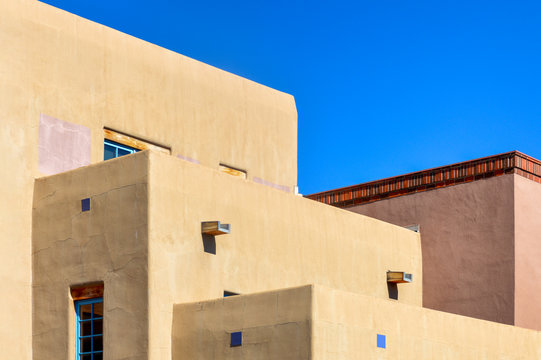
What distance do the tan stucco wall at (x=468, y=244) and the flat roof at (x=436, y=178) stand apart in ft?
0.55

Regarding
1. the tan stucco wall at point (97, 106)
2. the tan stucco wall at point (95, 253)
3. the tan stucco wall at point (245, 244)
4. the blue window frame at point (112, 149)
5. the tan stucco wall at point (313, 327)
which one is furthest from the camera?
the blue window frame at point (112, 149)

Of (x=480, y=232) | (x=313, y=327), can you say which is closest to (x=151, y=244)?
(x=313, y=327)

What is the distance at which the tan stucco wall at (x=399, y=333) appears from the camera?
47.5 ft

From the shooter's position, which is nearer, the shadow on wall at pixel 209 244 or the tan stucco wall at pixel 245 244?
the tan stucco wall at pixel 245 244

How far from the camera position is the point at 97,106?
18391mm

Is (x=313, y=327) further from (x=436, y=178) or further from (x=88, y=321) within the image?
(x=436, y=178)

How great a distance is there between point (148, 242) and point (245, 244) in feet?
7.65

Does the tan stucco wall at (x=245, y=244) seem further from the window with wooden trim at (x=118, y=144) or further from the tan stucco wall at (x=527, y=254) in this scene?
the window with wooden trim at (x=118, y=144)

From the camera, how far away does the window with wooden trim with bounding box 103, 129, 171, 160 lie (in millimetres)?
18516

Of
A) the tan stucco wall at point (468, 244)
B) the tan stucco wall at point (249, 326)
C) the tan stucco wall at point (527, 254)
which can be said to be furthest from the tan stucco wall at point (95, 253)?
the tan stucco wall at point (527, 254)

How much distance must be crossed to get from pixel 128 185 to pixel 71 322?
2469 mm

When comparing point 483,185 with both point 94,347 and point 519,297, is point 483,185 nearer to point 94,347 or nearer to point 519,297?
point 519,297

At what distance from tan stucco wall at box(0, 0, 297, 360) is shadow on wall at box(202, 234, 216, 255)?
3008 mm

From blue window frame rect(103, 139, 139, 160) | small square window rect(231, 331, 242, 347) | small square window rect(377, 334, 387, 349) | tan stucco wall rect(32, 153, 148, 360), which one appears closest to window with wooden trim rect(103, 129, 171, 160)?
blue window frame rect(103, 139, 139, 160)
